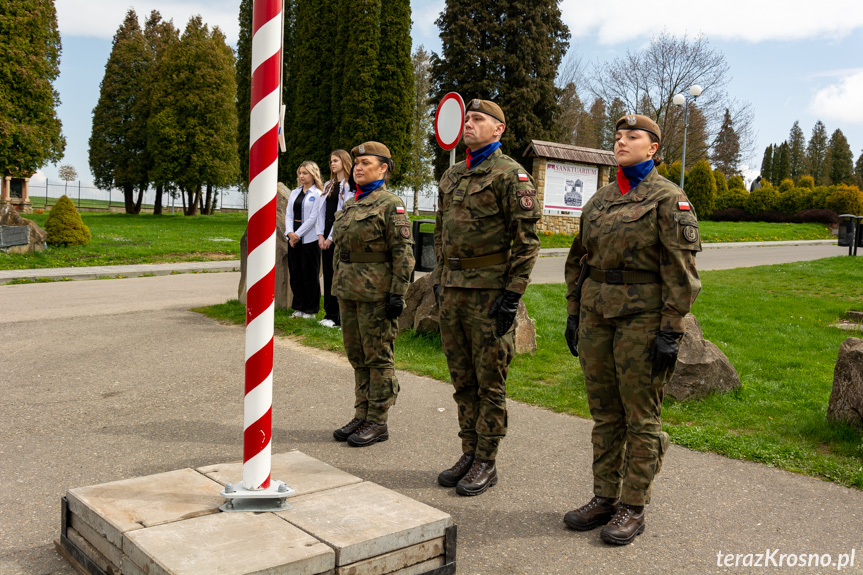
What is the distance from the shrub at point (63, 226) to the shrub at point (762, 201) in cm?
4052

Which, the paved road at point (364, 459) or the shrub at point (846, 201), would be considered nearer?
the paved road at point (364, 459)

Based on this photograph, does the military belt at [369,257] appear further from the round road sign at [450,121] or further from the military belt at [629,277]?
the round road sign at [450,121]

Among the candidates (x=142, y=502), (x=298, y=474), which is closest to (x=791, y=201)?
(x=298, y=474)

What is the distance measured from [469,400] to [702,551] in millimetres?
1669

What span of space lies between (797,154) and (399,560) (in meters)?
108

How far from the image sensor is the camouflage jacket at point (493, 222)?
4469 mm

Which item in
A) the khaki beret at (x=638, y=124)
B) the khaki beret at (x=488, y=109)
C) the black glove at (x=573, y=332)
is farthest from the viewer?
the khaki beret at (x=488, y=109)

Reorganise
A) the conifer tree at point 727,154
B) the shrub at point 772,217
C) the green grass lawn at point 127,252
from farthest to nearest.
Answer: the conifer tree at point 727,154 < the shrub at point 772,217 < the green grass lawn at point 127,252

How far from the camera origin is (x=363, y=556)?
320 cm

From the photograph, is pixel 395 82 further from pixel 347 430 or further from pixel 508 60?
pixel 347 430

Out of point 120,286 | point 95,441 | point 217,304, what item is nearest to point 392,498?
point 95,441

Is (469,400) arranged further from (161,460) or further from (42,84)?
(42,84)

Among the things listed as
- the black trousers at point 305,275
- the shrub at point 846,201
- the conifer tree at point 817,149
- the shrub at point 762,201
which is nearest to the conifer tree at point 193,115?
the shrub at point 762,201

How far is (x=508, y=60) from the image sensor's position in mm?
37406
